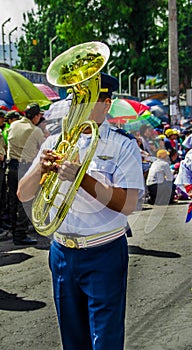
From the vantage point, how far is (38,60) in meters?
62.1

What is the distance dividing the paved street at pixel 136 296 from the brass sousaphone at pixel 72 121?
46.2 inches

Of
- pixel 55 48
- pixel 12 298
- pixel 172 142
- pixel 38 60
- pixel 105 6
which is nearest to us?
pixel 12 298

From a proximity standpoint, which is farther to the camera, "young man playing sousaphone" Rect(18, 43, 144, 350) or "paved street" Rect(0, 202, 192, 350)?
"paved street" Rect(0, 202, 192, 350)

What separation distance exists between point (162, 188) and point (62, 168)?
6.97ft

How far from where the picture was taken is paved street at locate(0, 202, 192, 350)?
181 inches

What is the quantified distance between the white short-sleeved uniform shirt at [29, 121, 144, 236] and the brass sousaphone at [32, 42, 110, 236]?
0.06m

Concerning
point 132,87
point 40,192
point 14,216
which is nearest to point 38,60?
point 132,87

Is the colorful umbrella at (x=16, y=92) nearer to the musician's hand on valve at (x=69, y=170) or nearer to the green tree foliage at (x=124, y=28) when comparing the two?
the musician's hand on valve at (x=69, y=170)

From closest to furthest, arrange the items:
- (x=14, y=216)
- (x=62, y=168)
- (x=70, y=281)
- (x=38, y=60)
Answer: (x=62, y=168)
(x=70, y=281)
(x=14, y=216)
(x=38, y=60)

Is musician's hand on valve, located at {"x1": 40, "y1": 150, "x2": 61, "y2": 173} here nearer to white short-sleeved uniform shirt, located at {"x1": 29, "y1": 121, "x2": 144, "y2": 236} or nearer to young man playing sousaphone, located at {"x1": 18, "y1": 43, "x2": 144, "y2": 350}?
young man playing sousaphone, located at {"x1": 18, "y1": 43, "x2": 144, "y2": 350}

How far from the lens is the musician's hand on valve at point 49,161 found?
9.41 feet

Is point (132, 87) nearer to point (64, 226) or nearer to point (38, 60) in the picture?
point (38, 60)

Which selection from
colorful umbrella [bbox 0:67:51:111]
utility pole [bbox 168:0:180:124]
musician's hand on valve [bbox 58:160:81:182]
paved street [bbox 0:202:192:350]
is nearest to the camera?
musician's hand on valve [bbox 58:160:81:182]

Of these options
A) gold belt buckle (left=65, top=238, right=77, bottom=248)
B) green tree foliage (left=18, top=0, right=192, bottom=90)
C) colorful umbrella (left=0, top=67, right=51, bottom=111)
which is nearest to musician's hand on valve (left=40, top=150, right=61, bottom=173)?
gold belt buckle (left=65, top=238, right=77, bottom=248)
